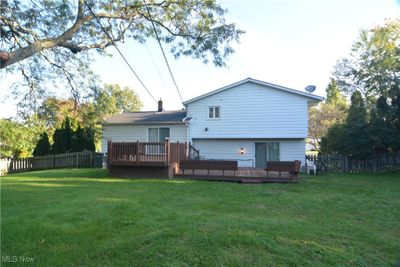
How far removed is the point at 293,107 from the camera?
21000mm

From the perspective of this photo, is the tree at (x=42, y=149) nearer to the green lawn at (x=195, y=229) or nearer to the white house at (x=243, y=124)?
the white house at (x=243, y=124)

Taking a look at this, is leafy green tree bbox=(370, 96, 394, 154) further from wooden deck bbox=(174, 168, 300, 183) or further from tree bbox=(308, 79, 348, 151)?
tree bbox=(308, 79, 348, 151)

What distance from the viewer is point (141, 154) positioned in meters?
15.2

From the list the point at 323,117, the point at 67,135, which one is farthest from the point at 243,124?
the point at 323,117

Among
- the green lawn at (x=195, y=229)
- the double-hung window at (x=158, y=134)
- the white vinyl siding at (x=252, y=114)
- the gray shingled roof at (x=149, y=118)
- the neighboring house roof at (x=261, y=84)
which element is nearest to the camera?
the green lawn at (x=195, y=229)

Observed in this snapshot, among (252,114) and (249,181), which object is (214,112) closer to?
(252,114)

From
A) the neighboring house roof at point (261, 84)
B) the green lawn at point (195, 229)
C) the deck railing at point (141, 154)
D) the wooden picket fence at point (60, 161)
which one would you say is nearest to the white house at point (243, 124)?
the neighboring house roof at point (261, 84)

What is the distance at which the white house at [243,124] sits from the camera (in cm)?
2102

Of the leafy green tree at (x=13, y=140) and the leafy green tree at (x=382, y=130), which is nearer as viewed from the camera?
the leafy green tree at (x=382, y=130)

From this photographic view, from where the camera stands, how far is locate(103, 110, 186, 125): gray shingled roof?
23.1 metres

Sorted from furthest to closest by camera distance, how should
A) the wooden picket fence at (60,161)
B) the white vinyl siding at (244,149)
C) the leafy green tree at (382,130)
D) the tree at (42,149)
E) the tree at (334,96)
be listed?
1. the tree at (334,96)
2. the tree at (42,149)
3. the wooden picket fence at (60,161)
4. the white vinyl siding at (244,149)
5. the leafy green tree at (382,130)

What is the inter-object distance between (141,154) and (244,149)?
29.3 ft

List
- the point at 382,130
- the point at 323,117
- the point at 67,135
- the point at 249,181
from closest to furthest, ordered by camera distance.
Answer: the point at 249,181, the point at 382,130, the point at 67,135, the point at 323,117

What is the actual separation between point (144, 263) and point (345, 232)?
3.94m
